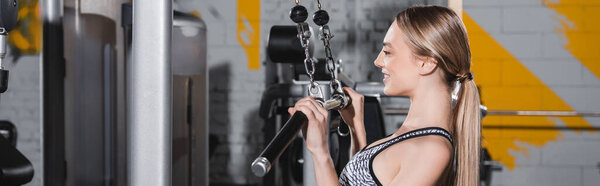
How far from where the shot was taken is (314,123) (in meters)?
0.96

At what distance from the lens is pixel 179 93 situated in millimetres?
2502

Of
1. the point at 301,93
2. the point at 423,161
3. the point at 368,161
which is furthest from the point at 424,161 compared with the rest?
the point at 301,93

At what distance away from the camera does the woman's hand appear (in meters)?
0.94

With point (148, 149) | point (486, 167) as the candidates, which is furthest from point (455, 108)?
point (486, 167)

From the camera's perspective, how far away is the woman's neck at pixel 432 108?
3.51ft

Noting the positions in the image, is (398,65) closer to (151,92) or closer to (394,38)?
(394,38)

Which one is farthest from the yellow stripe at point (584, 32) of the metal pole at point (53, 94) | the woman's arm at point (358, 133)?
the metal pole at point (53, 94)

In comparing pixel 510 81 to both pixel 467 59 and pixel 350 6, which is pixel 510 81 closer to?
pixel 350 6

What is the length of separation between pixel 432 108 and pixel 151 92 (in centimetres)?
58

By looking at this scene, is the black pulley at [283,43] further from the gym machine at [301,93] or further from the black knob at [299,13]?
the black knob at [299,13]

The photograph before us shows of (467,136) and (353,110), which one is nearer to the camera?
(467,136)

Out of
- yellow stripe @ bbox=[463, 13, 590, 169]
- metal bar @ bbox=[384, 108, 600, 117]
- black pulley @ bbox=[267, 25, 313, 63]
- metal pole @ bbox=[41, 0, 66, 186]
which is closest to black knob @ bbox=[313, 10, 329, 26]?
black pulley @ bbox=[267, 25, 313, 63]

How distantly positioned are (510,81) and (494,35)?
313mm

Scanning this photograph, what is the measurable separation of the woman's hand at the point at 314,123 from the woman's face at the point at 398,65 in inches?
7.1
